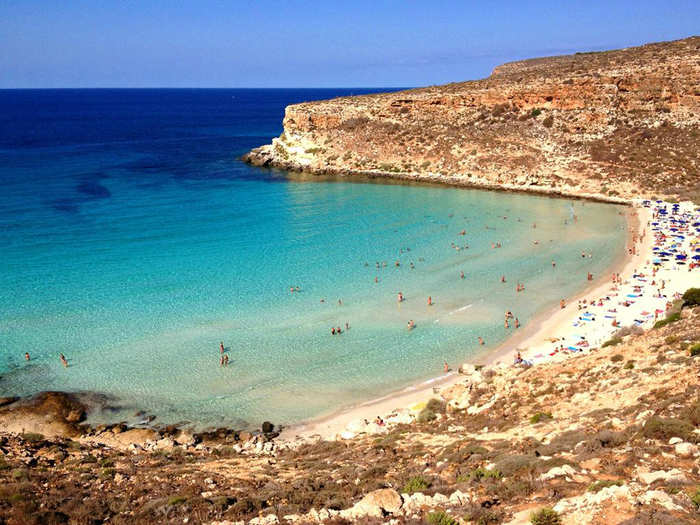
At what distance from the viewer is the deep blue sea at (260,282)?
23891 mm

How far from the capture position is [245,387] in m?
23.4

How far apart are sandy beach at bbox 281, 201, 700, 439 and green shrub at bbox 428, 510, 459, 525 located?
8884mm

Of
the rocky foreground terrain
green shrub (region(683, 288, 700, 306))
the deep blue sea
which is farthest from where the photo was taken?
green shrub (region(683, 288, 700, 306))

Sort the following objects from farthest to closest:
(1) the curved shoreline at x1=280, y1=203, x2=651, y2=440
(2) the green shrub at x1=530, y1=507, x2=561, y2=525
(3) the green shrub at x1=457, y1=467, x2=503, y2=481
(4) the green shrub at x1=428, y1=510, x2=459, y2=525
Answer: (1) the curved shoreline at x1=280, y1=203, x2=651, y2=440, (3) the green shrub at x1=457, y1=467, x2=503, y2=481, (4) the green shrub at x1=428, y1=510, x2=459, y2=525, (2) the green shrub at x1=530, y1=507, x2=561, y2=525

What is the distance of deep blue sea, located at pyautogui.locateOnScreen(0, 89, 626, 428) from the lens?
23.9 metres

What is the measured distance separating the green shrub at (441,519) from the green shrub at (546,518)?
1.41 metres

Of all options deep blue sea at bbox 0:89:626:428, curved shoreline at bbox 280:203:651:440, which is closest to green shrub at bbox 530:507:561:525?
curved shoreline at bbox 280:203:651:440

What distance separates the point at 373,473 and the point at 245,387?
445 inches

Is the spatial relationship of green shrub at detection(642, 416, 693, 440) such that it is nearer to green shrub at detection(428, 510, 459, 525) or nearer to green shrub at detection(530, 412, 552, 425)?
green shrub at detection(530, 412, 552, 425)

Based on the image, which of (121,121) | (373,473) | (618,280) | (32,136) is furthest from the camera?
(121,121)

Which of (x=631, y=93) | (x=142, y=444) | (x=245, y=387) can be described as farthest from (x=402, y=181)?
(x=142, y=444)

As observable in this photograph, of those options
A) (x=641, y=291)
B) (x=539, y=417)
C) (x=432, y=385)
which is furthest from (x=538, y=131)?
(x=539, y=417)

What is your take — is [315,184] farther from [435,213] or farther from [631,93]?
[631,93]

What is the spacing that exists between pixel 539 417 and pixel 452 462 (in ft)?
12.8
